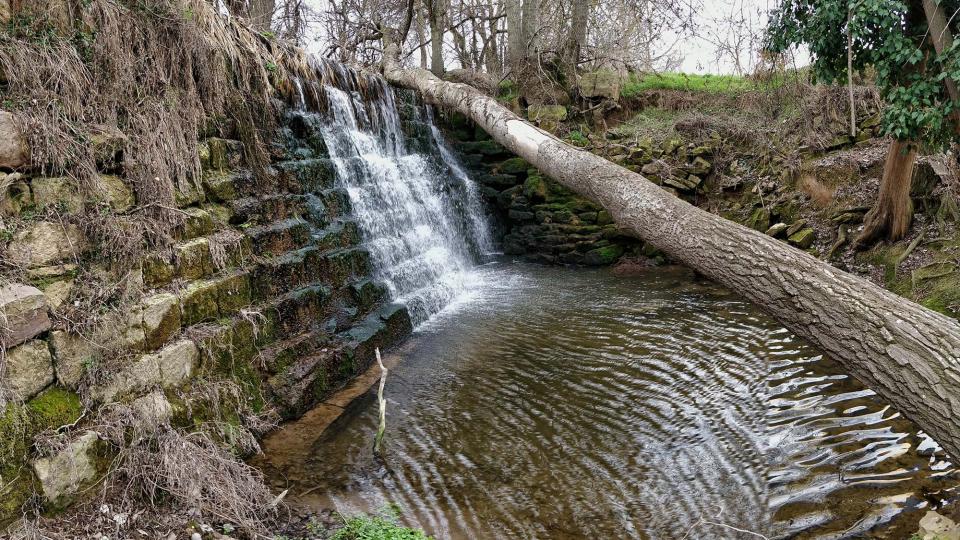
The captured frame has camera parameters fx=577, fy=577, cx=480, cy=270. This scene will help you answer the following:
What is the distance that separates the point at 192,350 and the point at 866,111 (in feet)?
28.8

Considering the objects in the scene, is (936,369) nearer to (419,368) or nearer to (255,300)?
(419,368)

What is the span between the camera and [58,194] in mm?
3152

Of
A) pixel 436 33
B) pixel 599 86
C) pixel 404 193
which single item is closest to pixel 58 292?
pixel 404 193

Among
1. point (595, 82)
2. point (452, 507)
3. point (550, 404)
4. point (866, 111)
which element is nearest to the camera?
point (452, 507)

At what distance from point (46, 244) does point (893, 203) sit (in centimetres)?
762

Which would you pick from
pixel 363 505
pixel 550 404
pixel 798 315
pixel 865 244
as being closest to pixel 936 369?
pixel 798 315

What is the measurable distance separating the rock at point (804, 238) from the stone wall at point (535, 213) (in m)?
1.92

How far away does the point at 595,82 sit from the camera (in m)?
10.8

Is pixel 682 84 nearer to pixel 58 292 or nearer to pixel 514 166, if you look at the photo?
A: pixel 514 166

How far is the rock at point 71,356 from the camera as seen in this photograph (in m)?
2.86

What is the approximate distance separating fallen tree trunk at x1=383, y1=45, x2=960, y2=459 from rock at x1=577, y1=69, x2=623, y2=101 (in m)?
5.82

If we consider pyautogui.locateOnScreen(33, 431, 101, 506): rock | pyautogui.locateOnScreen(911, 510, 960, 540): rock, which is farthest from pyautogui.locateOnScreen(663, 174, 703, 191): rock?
pyautogui.locateOnScreen(33, 431, 101, 506): rock

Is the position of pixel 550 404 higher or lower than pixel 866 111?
lower

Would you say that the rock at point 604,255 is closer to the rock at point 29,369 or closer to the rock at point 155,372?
the rock at point 155,372
